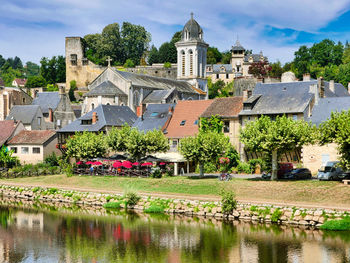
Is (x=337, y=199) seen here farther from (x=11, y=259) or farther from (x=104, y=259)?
(x=11, y=259)

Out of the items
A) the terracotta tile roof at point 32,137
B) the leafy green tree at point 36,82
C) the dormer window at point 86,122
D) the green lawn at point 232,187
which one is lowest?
the green lawn at point 232,187

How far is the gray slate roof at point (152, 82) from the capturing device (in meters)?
70.2

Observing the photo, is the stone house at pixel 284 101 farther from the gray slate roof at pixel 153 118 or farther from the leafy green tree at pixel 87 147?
the leafy green tree at pixel 87 147

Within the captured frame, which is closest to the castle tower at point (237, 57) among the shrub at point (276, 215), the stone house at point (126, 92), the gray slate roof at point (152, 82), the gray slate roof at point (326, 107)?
the gray slate roof at point (152, 82)

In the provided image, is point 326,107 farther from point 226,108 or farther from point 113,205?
point 113,205

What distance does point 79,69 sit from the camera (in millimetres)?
103500

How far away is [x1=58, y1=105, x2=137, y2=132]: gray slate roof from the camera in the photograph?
179 feet

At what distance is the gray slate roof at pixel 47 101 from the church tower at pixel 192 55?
22340mm

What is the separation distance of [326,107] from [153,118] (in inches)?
730

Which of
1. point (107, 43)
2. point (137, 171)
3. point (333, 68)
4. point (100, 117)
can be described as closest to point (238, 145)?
point (137, 171)

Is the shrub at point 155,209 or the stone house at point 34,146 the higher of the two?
the stone house at point 34,146

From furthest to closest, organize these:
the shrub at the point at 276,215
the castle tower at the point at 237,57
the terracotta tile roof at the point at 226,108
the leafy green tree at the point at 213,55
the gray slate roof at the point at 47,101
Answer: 1. the leafy green tree at the point at 213,55
2. the castle tower at the point at 237,57
3. the gray slate roof at the point at 47,101
4. the terracotta tile roof at the point at 226,108
5. the shrub at the point at 276,215

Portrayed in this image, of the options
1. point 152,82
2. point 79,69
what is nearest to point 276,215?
point 152,82

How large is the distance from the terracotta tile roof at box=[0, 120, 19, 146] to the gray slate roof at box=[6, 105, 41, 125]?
221 inches
